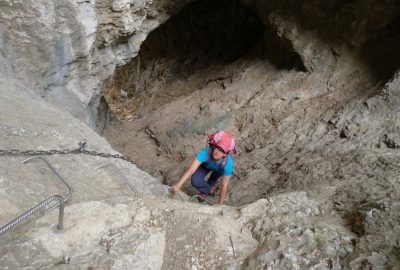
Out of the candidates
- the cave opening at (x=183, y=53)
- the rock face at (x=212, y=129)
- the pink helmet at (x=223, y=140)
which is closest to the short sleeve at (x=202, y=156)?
the pink helmet at (x=223, y=140)

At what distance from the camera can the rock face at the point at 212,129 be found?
6.55 ft

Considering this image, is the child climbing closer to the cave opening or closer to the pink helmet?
the pink helmet

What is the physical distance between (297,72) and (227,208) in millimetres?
4032

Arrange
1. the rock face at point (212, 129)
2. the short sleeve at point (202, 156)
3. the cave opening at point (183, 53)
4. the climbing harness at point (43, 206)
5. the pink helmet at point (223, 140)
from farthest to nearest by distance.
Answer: the cave opening at point (183, 53)
the short sleeve at point (202, 156)
the pink helmet at point (223, 140)
the rock face at point (212, 129)
the climbing harness at point (43, 206)

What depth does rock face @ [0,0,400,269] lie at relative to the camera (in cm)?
200

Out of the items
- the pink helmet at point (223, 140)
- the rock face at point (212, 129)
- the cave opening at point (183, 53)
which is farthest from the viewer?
the cave opening at point (183, 53)

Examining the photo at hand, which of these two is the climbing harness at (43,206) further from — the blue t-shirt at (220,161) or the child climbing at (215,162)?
the blue t-shirt at (220,161)

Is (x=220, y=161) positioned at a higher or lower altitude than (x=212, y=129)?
higher

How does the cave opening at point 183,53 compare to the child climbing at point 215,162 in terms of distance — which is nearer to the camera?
the child climbing at point 215,162

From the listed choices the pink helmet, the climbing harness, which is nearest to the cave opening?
the pink helmet

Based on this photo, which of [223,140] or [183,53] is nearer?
[223,140]

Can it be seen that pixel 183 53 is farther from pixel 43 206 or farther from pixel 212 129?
pixel 43 206

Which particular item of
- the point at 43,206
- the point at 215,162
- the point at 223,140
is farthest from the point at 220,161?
the point at 43,206

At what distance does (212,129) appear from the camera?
6273 mm
